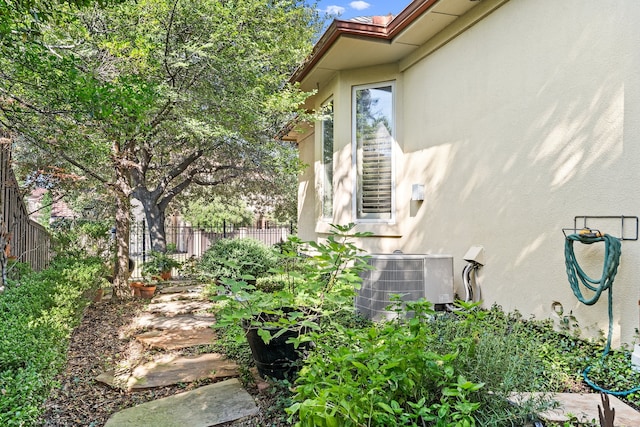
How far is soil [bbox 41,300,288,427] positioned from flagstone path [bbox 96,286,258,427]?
0.07 m

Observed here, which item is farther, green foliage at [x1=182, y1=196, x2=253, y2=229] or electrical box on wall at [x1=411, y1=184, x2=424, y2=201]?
green foliage at [x1=182, y1=196, x2=253, y2=229]

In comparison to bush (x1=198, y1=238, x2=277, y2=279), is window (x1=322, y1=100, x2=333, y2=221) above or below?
above

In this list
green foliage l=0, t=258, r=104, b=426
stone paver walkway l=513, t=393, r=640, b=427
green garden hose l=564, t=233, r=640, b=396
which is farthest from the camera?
green garden hose l=564, t=233, r=640, b=396

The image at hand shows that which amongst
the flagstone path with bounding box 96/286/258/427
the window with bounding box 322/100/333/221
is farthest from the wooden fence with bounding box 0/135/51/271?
the window with bounding box 322/100/333/221

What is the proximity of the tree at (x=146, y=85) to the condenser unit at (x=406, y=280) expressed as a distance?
2.96m

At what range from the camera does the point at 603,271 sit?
301 cm

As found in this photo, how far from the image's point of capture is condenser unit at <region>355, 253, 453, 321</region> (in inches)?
174

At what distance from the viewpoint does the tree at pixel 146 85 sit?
3660mm

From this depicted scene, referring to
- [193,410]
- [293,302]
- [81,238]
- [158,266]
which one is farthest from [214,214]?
[293,302]

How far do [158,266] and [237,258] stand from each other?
2535mm

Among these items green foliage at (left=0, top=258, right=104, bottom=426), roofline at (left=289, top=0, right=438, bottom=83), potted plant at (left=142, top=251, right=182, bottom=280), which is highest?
roofline at (left=289, top=0, right=438, bottom=83)

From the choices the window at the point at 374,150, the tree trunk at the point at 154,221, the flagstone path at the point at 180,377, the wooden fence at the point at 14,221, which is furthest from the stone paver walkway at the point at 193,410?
the tree trunk at the point at 154,221

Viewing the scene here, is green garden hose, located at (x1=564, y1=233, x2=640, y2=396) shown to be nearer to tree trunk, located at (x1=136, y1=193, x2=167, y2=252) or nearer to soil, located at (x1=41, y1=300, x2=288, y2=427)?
soil, located at (x1=41, y1=300, x2=288, y2=427)

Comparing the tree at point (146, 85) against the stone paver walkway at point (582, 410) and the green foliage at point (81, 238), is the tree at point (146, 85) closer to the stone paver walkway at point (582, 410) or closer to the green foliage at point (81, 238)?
the green foliage at point (81, 238)
